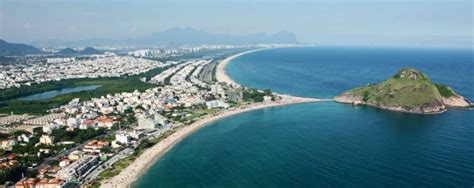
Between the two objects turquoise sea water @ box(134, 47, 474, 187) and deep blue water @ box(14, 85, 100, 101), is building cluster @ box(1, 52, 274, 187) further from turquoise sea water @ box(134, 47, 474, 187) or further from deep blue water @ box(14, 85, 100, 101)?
deep blue water @ box(14, 85, 100, 101)

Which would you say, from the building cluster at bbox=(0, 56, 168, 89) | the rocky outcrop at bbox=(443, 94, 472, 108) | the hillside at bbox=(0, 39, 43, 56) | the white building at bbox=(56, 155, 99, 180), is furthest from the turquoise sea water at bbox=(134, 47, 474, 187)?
the hillside at bbox=(0, 39, 43, 56)

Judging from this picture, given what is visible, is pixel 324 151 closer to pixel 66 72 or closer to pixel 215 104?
pixel 215 104

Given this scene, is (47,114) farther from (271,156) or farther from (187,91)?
(271,156)

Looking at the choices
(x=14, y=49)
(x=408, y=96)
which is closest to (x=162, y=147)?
(x=408, y=96)

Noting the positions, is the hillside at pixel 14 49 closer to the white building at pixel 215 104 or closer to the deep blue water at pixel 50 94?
the deep blue water at pixel 50 94

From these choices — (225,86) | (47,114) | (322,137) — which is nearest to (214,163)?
(322,137)
